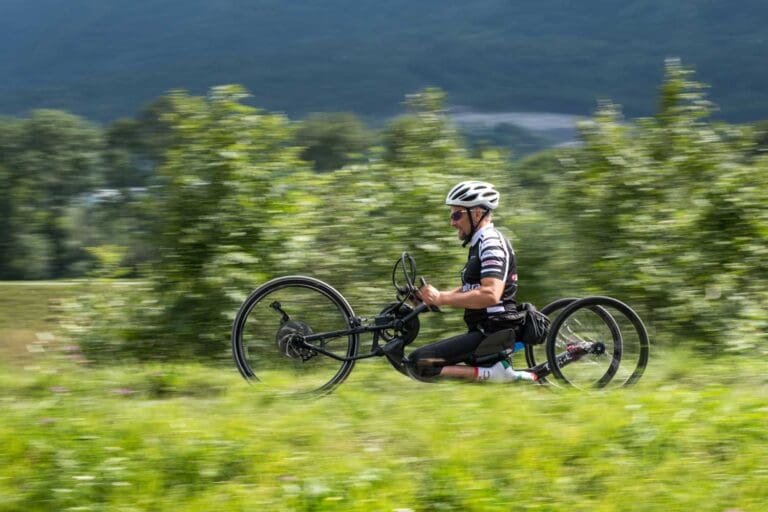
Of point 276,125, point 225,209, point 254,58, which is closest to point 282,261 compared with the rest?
point 225,209

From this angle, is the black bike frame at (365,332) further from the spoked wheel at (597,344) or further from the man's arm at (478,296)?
the spoked wheel at (597,344)

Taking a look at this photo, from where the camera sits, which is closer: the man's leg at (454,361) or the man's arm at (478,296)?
the man's arm at (478,296)

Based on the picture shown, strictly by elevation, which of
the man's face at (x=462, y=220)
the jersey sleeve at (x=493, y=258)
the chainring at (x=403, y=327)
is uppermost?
the man's face at (x=462, y=220)

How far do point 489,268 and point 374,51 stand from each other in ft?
445

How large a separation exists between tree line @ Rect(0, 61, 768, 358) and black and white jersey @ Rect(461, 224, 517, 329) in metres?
2.42

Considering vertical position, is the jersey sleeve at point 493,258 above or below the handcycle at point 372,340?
above

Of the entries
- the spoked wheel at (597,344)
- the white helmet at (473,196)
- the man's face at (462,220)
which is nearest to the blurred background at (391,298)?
the spoked wheel at (597,344)

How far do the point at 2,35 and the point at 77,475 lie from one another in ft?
566

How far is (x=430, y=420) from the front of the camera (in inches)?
228

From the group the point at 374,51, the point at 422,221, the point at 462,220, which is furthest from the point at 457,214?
the point at 374,51

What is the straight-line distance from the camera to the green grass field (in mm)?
5016

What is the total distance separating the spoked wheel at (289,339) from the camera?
682 centimetres

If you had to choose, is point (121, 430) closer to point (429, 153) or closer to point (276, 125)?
point (276, 125)

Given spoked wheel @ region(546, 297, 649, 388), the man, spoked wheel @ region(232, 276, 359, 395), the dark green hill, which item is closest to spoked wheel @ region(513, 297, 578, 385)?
spoked wheel @ region(546, 297, 649, 388)
